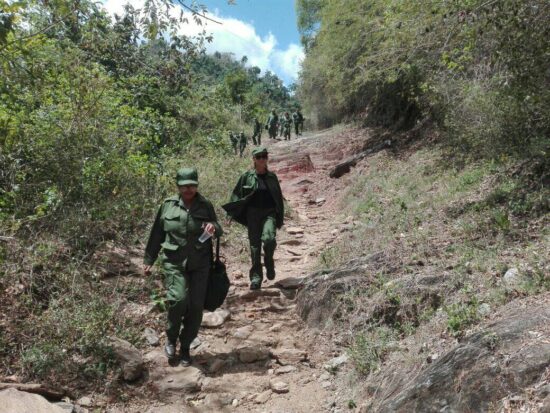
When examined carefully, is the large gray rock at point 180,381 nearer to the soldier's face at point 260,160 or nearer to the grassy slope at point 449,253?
the grassy slope at point 449,253

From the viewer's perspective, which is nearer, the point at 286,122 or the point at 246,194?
the point at 246,194

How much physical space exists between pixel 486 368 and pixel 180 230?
106 inches

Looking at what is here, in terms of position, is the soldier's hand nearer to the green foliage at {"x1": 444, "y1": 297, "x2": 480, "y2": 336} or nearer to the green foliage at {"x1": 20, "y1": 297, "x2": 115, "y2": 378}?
the green foliage at {"x1": 20, "y1": 297, "x2": 115, "y2": 378}

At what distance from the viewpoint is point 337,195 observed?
12.9 metres

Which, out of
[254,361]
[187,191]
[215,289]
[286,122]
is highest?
[286,122]

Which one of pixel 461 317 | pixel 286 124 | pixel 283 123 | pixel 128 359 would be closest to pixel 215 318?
pixel 128 359

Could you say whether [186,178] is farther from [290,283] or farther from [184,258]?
[290,283]

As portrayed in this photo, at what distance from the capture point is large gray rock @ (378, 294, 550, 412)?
2.74 metres

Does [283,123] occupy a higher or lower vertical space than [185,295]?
higher

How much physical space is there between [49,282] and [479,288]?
406 centimetres

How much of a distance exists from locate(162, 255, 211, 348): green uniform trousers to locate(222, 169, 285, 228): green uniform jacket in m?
1.36

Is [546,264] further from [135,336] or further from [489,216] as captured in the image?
[135,336]

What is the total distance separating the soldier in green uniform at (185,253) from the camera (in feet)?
14.6

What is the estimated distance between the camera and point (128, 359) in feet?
14.5
